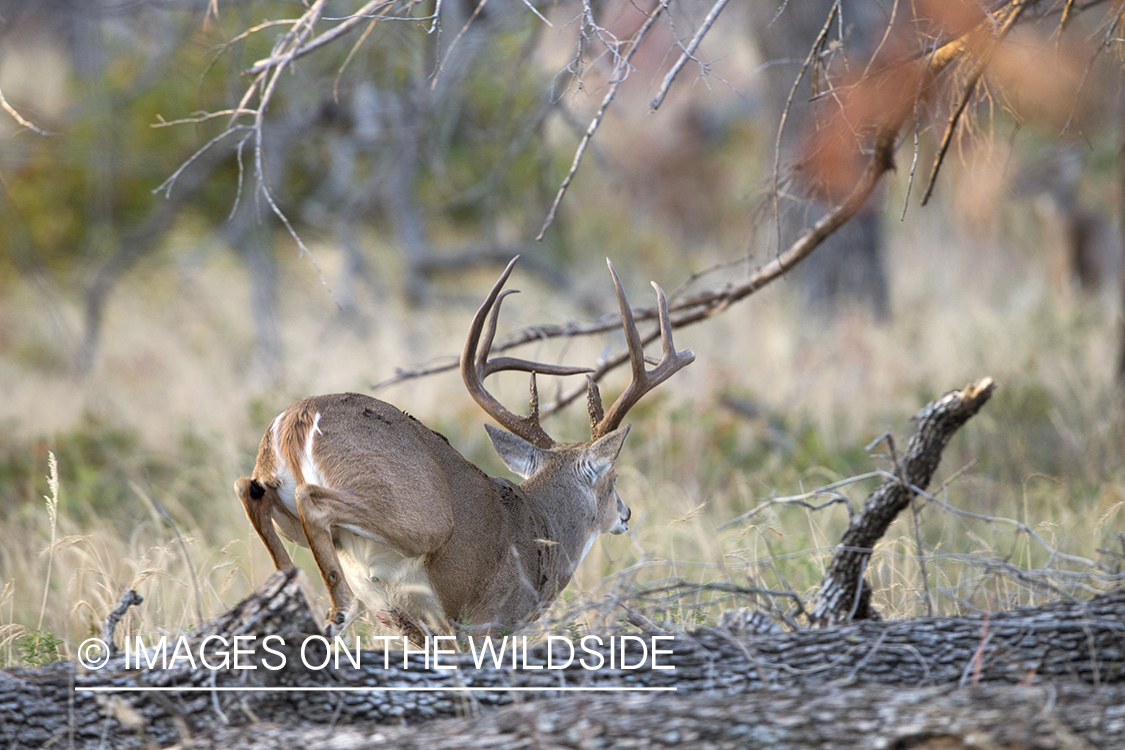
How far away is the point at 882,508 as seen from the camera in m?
3.29

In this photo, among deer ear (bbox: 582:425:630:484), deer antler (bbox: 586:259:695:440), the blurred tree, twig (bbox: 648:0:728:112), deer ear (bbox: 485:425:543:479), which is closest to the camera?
twig (bbox: 648:0:728:112)

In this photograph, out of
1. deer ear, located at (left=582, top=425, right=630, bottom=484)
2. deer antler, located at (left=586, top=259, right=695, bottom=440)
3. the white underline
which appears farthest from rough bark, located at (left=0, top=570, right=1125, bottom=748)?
deer ear, located at (left=582, top=425, right=630, bottom=484)

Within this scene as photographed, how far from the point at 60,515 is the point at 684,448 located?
3734 mm

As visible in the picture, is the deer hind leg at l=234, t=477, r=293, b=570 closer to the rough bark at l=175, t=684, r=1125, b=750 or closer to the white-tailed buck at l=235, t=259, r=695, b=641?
the white-tailed buck at l=235, t=259, r=695, b=641

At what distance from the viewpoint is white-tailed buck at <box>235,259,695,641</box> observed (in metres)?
3.59

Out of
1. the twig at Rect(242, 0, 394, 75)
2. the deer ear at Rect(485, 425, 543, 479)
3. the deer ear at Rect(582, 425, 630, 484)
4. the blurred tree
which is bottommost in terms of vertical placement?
the deer ear at Rect(582, 425, 630, 484)

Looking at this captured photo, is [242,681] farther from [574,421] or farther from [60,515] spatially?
[574,421]

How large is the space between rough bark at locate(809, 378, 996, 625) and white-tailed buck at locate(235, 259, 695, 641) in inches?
36.8

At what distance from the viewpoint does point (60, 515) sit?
5.74m

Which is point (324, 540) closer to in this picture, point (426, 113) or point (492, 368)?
point (492, 368)

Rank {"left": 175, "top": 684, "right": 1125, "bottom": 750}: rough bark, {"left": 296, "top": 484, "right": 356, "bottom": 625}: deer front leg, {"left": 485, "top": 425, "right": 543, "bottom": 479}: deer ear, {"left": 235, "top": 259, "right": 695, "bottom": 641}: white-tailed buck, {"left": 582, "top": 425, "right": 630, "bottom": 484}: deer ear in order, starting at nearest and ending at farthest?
{"left": 175, "top": 684, "right": 1125, "bottom": 750}: rough bark, {"left": 296, "top": 484, "right": 356, "bottom": 625}: deer front leg, {"left": 235, "top": 259, "right": 695, "bottom": 641}: white-tailed buck, {"left": 582, "top": 425, "right": 630, "bottom": 484}: deer ear, {"left": 485, "top": 425, "right": 543, "bottom": 479}: deer ear

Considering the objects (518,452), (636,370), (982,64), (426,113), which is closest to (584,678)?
(636,370)

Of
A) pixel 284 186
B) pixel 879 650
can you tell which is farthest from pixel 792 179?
pixel 284 186

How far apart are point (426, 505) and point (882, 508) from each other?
1.54 meters
